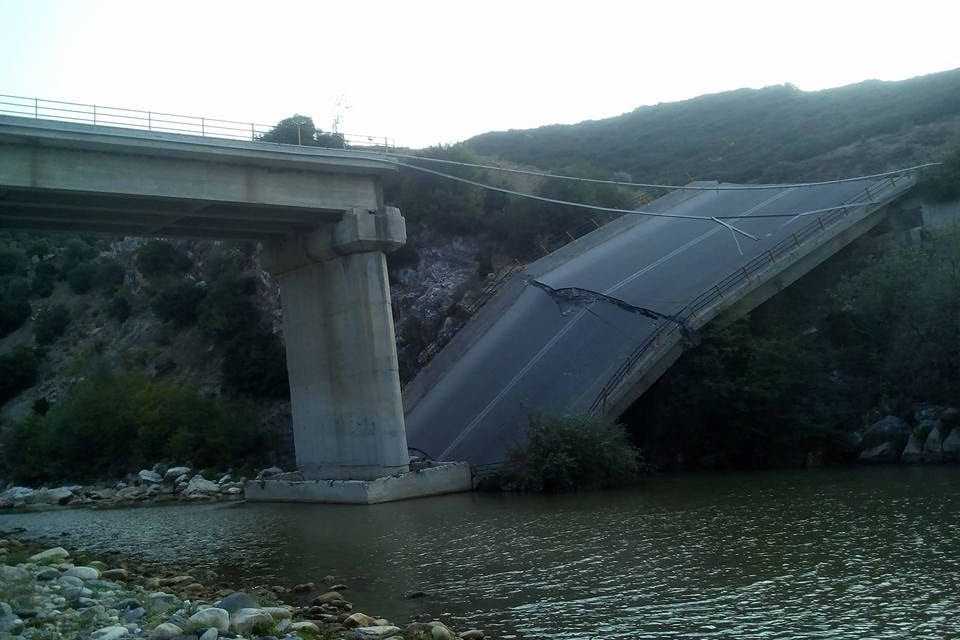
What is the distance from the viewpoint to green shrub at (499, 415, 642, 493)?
23.6 m

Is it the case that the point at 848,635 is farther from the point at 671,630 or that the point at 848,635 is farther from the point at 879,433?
the point at 879,433

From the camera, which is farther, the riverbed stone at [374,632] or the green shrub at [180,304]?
the green shrub at [180,304]

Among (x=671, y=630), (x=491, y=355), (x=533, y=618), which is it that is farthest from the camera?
(x=491, y=355)

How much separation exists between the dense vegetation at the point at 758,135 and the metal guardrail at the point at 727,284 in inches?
404

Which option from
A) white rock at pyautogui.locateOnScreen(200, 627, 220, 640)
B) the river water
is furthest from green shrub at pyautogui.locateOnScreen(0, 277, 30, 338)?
white rock at pyautogui.locateOnScreen(200, 627, 220, 640)

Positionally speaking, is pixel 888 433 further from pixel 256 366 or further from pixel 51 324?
pixel 51 324

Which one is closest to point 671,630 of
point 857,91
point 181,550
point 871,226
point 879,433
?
point 181,550

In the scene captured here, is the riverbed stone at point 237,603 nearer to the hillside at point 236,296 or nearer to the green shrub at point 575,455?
the green shrub at point 575,455

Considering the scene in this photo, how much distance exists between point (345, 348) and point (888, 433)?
1535 centimetres

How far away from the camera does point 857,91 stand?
6875 cm

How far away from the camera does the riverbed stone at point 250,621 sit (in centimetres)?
998

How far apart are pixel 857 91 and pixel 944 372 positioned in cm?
5118

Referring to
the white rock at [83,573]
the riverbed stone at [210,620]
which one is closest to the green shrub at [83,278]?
the white rock at [83,573]

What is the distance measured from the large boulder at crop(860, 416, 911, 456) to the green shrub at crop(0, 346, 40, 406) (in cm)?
4564
